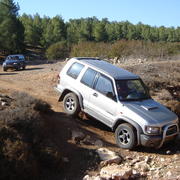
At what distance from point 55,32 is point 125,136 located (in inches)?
2486

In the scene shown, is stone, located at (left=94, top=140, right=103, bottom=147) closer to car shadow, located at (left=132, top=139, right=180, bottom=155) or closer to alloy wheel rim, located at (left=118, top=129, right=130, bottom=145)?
alloy wheel rim, located at (left=118, top=129, right=130, bottom=145)

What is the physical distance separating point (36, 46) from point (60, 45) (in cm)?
2020

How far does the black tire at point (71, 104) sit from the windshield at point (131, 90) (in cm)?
155

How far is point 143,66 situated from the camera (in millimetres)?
19734

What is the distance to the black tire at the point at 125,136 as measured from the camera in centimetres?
782

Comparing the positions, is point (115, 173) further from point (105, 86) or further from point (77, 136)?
point (105, 86)

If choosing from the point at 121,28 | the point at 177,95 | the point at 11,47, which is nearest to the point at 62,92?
Result: the point at 177,95

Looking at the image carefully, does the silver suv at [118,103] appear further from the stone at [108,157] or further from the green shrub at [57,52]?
the green shrub at [57,52]

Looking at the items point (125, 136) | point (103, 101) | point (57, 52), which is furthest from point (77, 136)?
point (57, 52)

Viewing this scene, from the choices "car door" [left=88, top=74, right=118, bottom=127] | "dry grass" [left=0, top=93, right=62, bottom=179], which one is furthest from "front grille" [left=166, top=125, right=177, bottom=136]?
"dry grass" [left=0, top=93, right=62, bottom=179]

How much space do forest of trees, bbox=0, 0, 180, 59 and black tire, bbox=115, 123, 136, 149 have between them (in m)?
32.4

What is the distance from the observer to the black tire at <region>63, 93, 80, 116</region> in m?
9.48

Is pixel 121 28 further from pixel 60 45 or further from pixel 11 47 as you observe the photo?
pixel 11 47

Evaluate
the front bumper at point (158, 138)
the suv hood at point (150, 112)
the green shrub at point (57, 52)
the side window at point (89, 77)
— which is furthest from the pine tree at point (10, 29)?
the front bumper at point (158, 138)
